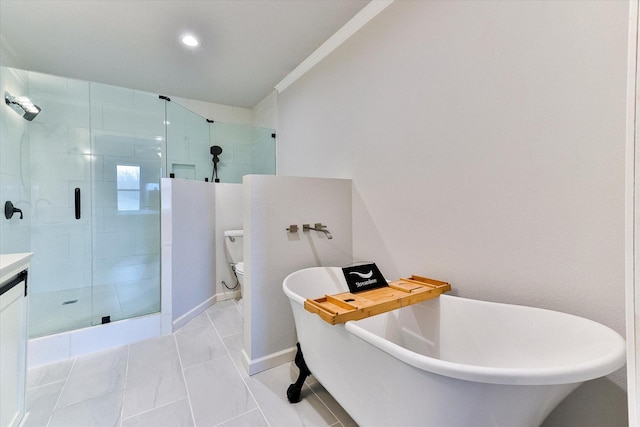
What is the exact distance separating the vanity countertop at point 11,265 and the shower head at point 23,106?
6.01ft

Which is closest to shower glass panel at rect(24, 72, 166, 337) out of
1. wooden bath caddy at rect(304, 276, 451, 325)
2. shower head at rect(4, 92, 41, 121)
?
shower head at rect(4, 92, 41, 121)

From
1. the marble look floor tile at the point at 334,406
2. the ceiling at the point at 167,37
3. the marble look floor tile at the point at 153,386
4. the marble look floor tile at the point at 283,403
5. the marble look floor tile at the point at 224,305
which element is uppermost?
the ceiling at the point at 167,37

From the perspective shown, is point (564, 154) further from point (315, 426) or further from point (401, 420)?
point (315, 426)

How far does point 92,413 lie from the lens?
1383 mm

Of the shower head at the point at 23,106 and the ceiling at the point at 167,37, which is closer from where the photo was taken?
the ceiling at the point at 167,37

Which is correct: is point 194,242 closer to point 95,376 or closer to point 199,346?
point 199,346

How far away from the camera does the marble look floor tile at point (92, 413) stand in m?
1.32

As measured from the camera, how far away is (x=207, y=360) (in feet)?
6.10

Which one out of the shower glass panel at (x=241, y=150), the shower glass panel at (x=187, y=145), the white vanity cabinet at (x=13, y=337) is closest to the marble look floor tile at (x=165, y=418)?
the white vanity cabinet at (x=13, y=337)

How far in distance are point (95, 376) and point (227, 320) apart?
99 centimetres

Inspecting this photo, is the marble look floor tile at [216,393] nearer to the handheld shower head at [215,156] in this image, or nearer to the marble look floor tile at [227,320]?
the marble look floor tile at [227,320]

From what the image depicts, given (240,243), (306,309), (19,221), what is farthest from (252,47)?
(19,221)

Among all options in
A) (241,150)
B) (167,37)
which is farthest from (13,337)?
(241,150)

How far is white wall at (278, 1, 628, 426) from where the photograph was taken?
99 centimetres
